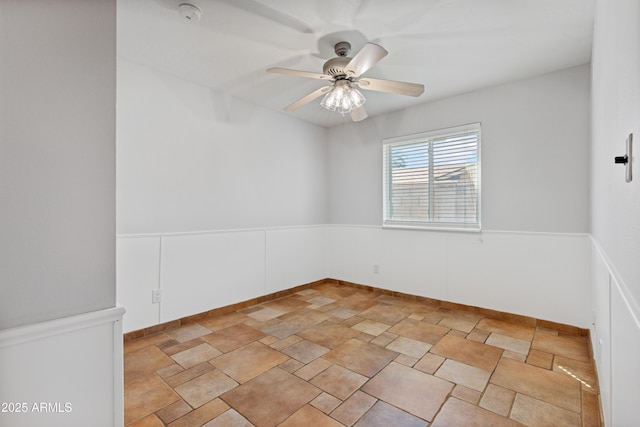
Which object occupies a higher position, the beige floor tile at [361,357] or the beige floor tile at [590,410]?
the beige floor tile at [590,410]

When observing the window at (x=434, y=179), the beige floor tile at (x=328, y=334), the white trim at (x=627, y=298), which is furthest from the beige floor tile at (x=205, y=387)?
the window at (x=434, y=179)

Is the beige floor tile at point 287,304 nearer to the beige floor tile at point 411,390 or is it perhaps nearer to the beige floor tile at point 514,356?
the beige floor tile at point 411,390

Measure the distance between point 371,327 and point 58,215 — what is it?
2.64 m

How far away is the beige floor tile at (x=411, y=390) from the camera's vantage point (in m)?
1.74

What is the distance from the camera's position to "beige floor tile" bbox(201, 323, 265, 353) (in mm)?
2551

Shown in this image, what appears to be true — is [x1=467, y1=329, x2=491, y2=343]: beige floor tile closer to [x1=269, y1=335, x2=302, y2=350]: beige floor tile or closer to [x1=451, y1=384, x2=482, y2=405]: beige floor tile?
[x1=451, y1=384, x2=482, y2=405]: beige floor tile

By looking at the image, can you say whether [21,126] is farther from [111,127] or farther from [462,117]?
[462,117]

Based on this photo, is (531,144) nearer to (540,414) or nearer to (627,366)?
(540,414)

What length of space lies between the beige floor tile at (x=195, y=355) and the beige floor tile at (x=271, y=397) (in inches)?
20.5

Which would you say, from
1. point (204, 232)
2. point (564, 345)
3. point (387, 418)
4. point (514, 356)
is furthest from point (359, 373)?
point (204, 232)

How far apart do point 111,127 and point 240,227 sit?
97.8 inches

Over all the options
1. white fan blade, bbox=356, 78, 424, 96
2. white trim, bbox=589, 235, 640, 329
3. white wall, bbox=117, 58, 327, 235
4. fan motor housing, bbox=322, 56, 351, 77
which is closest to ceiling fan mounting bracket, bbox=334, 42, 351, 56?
fan motor housing, bbox=322, 56, 351, 77

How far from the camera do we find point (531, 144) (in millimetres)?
2945

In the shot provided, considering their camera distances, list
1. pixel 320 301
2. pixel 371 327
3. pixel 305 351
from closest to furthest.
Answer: pixel 305 351
pixel 371 327
pixel 320 301
